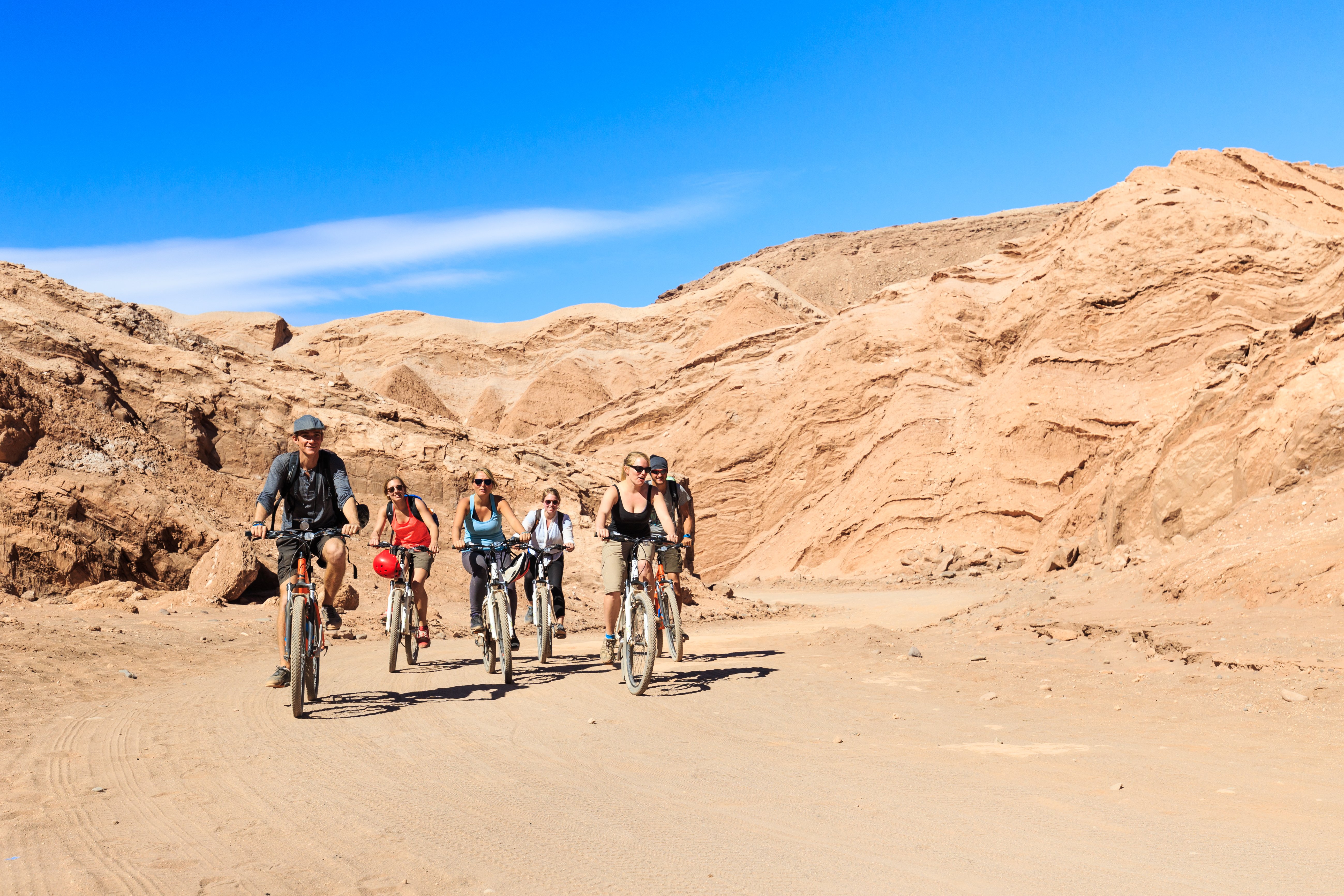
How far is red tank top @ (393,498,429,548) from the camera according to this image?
10227mm

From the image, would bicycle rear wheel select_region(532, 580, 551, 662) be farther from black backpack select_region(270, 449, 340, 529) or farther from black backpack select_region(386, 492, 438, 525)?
black backpack select_region(270, 449, 340, 529)

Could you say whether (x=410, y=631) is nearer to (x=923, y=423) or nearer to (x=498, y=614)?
(x=498, y=614)

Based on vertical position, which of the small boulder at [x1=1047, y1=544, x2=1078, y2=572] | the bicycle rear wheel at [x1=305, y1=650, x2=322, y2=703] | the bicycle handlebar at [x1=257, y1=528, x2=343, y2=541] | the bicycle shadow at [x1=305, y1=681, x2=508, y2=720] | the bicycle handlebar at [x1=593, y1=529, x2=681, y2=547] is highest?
the bicycle handlebar at [x1=257, y1=528, x2=343, y2=541]

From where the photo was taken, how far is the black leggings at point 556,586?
10.1 meters

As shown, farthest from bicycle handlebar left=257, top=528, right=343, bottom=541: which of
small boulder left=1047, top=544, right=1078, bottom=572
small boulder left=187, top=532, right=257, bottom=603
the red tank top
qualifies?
small boulder left=1047, top=544, right=1078, bottom=572

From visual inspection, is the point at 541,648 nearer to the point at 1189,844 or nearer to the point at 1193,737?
the point at 1193,737

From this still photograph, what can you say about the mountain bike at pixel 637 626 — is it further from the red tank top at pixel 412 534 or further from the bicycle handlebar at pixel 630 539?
the red tank top at pixel 412 534

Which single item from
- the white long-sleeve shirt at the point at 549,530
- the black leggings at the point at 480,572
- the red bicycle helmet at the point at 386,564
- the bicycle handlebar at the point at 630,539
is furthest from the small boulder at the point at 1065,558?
the red bicycle helmet at the point at 386,564

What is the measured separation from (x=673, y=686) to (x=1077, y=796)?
4253 millimetres

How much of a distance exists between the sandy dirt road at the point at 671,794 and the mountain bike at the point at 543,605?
3.20ft

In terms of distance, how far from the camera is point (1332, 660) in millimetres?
7434

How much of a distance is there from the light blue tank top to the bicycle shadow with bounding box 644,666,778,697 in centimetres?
196

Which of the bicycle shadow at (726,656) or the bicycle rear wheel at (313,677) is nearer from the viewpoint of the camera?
the bicycle rear wheel at (313,677)

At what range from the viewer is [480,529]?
9.45m
